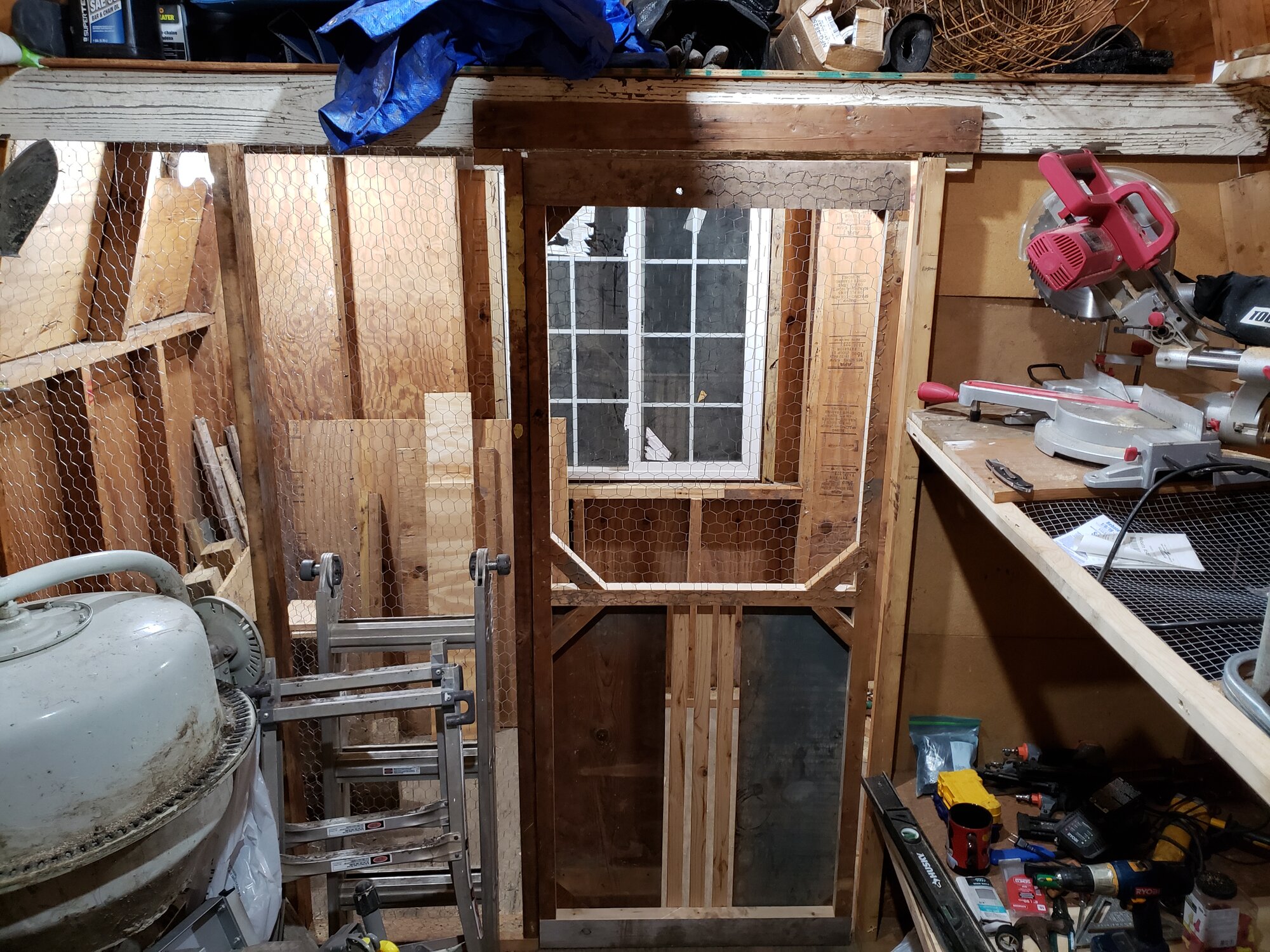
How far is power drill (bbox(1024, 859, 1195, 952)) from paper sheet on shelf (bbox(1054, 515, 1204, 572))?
75 centimetres

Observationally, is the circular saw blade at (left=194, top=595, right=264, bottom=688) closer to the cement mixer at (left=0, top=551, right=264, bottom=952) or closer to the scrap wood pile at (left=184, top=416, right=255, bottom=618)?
the cement mixer at (left=0, top=551, right=264, bottom=952)

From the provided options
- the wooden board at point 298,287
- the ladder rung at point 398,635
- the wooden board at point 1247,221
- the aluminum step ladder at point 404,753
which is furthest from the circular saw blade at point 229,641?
the wooden board at point 1247,221

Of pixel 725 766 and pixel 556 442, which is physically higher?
pixel 556 442

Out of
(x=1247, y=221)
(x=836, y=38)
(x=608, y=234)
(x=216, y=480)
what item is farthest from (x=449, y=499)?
(x=1247, y=221)

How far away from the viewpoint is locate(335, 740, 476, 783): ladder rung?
1834mm

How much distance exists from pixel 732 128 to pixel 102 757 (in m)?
1.53

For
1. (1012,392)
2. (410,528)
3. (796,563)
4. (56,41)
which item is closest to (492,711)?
(410,528)

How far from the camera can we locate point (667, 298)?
7.99ft

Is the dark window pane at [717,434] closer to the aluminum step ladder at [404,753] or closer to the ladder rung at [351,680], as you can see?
the aluminum step ladder at [404,753]

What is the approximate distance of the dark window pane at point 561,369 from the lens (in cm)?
249

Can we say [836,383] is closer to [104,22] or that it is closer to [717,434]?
[717,434]

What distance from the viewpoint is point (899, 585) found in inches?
75.4

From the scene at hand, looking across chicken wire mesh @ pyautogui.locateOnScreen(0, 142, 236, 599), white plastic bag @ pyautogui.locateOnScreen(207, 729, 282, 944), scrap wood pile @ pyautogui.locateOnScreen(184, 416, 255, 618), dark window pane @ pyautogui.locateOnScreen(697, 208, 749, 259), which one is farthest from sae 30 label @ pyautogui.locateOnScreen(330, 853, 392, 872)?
dark window pane @ pyautogui.locateOnScreen(697, 208, 749, 259)

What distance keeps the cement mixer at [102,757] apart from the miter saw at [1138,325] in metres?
1.44
